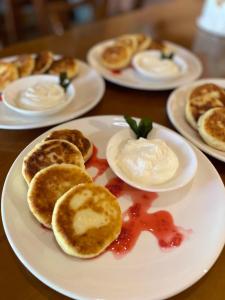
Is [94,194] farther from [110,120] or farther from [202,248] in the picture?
[110,120]

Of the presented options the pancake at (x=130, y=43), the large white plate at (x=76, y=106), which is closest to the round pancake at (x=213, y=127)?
the large white plate at (x=76, y=106)

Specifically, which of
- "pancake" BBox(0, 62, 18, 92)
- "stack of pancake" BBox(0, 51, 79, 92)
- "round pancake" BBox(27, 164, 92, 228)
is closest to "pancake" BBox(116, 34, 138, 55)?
"stack of pancake" BBox(0, 51, 79, 92)

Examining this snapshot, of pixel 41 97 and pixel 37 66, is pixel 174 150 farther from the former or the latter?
pixel 37 66

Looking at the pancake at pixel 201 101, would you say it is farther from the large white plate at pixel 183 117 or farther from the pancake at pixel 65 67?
the pancake at pixel 65 67

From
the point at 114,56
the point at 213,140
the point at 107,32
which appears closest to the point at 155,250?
the point at 213,140

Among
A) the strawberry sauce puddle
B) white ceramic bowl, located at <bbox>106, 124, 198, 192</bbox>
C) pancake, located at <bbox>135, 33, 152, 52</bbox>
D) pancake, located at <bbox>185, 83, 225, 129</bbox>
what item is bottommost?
the strawberry sauce puddle

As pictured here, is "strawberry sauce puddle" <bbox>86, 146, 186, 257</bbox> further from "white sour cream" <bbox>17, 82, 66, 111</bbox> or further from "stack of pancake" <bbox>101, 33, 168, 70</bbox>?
"stack of pancake" <bbox>101, 33, 168, 70</bbox>
